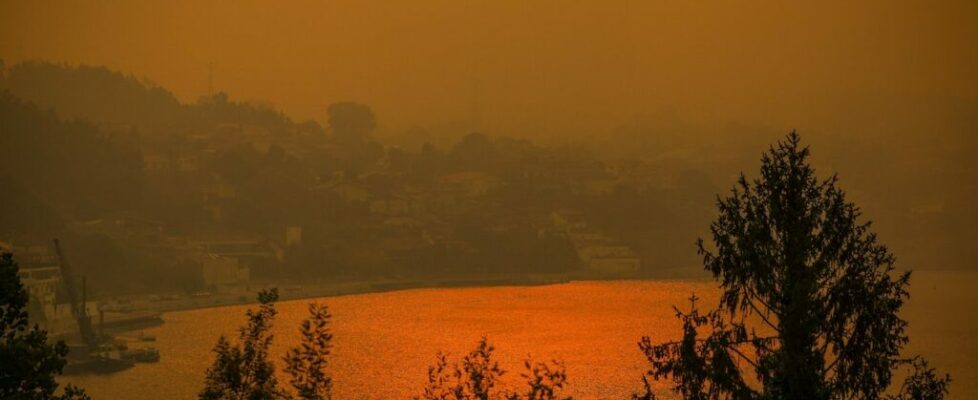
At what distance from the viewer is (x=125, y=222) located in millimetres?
32156

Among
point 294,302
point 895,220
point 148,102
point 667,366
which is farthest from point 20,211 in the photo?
point 895,220

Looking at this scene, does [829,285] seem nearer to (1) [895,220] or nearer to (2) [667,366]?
(2) [667,366]

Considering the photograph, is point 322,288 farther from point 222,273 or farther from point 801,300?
point 801,300

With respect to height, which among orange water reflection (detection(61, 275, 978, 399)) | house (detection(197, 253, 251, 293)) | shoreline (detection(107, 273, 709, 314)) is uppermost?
house (detection(197, 253, 251, 293))

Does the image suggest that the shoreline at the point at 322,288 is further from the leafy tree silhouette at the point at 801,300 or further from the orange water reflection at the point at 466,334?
the leafy tree silhouette at the point at 801,300

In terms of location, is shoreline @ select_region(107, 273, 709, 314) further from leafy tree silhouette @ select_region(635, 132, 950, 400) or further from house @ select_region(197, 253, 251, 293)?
leafy tree silhouette @ select_region(635, 132, 950, 400)

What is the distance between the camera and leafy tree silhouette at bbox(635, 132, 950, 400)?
3.84 metres

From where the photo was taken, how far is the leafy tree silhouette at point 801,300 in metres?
3.84

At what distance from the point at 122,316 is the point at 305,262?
10.1 meters

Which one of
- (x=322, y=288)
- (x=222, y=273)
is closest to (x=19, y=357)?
(x=322, y=288)

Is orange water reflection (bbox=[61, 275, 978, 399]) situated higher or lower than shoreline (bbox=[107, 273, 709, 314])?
lower

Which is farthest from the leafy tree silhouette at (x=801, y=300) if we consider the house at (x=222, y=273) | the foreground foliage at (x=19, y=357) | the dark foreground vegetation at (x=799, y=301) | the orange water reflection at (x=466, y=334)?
the house at (x=222, y=273)

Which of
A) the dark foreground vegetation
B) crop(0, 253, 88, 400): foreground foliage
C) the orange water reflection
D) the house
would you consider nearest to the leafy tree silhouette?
the dark foreground vegetation

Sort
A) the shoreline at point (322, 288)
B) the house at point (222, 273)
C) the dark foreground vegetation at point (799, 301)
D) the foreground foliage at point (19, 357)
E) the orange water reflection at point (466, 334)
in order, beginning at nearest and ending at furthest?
the dark foreground vegetation at point (799, 301) → the foreground foliage at point (19, 357) → the orange water reflection at point (466, 334) → the shoreline at point (322, 288) → the house at point (222, 273)
